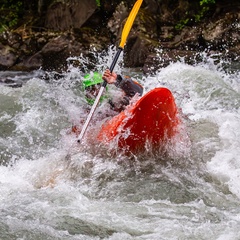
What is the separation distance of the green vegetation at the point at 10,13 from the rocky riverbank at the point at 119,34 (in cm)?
43

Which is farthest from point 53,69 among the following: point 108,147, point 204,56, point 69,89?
point 108,147

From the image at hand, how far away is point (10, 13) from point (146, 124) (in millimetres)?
9116

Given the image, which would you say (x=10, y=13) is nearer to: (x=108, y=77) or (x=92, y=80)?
(x=92, y=80)

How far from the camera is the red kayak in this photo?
186 inches

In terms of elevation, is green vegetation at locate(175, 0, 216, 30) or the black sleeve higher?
green vegetation at locate(175, 0, 216, 30)

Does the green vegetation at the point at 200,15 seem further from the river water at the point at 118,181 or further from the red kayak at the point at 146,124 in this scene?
the red kayak at the point at 146,124


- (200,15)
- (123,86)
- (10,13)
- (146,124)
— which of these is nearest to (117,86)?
(123,86)

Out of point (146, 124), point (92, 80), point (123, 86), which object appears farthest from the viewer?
point (92, 80)

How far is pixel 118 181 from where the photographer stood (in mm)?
4688

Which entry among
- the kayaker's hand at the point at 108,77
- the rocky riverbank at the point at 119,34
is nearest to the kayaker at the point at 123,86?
the kayaker's hand at the point at 108,77

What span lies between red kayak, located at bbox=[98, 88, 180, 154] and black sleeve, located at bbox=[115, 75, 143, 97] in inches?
14.4

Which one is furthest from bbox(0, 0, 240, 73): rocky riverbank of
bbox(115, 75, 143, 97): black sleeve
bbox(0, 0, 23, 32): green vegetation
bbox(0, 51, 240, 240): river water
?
bbox(115, 75, 143, 97): black sleeve

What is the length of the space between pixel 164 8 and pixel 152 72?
3.19 m

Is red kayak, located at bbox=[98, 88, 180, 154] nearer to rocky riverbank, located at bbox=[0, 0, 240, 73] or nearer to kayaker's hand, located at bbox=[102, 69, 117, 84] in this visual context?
kayaker's hand, located at bbox=[102, 69, 117, 84]
